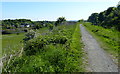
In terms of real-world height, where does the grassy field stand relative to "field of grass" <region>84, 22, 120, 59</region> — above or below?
below

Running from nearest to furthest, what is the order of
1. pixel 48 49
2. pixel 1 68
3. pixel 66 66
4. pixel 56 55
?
pixel 1 68 → pixel 66 66 → pixel 56 55 → pixel 48 49

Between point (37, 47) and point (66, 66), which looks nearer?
point (66, 66)

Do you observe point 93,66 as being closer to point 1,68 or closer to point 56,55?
point 56,55

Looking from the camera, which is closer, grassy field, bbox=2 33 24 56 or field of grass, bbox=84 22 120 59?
grassy field, bbox=2 33 24 56

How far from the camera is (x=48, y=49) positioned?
32.0ft

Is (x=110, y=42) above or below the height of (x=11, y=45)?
above

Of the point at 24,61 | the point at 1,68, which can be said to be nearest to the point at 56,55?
the point at 24,61

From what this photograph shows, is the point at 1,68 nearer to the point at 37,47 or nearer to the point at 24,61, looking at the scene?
the point at 24,61

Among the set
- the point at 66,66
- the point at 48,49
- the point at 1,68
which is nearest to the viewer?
the point at 1,68

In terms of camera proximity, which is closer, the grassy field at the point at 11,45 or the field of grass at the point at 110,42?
the grassy field at the point at 11,45

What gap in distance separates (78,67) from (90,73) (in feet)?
3.06

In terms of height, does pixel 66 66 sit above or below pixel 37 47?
below

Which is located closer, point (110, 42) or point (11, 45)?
point (110, 42)

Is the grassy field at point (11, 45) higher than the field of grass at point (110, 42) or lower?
lower
